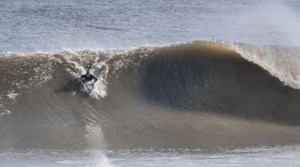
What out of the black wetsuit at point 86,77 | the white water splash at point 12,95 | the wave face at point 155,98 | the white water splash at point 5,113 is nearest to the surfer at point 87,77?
the black wetsuit at point 86,77

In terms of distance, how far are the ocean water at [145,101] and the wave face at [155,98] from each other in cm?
3

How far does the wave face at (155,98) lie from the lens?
19297mm

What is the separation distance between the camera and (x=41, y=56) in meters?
22.9

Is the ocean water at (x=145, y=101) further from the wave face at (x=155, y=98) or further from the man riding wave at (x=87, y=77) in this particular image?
the man riding wave at (x=87, y=77)

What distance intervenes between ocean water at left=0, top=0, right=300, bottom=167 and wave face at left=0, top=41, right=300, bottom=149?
3 centimetres

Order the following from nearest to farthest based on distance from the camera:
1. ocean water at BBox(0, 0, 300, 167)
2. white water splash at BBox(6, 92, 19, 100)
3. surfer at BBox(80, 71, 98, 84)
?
ocean water at BBox(0, 0, 300, 167)
white water splash at BBox(6, 92, 19, 100)
surfer at BBox(80, 71, 98, 84)

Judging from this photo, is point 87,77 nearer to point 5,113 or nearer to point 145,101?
point 145,101

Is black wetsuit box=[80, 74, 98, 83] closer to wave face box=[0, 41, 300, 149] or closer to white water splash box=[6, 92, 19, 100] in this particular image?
wave face box=[0, 41, 300, 149]

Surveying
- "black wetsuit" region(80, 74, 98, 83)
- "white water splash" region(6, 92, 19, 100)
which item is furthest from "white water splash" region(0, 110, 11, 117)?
"black wetsuit" region(80, 74, 98, 83)

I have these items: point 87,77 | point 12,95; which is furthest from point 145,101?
point 12,95

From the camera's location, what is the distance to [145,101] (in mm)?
21391

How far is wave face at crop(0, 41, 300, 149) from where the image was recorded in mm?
19297

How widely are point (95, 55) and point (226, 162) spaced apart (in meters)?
7.12

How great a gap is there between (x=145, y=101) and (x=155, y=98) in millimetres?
300
